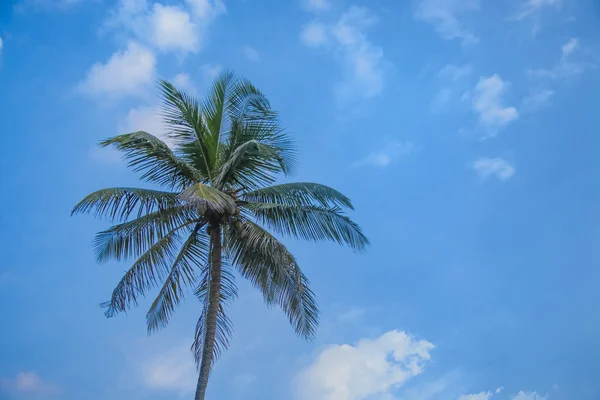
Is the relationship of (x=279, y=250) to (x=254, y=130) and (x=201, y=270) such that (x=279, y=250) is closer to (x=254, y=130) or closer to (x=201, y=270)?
(x=201, y=270)

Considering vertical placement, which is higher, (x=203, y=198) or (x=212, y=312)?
(x=203, y=198)

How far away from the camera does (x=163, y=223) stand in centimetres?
1500

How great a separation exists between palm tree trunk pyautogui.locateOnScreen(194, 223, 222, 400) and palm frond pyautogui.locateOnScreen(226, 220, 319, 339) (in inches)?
19.5

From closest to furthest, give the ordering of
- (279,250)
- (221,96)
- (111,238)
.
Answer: (279,250)
(111,238)
(221,96)

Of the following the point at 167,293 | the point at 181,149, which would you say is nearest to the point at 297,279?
the point at 167,293

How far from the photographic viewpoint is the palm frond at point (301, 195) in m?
15.1

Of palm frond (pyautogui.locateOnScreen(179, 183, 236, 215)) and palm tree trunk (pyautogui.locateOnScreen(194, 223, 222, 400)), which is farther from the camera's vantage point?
palm tree trunk (pyautogui.locateOnScreen(194, 223, 222, 400))

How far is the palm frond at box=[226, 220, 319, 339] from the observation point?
1426 centimetres

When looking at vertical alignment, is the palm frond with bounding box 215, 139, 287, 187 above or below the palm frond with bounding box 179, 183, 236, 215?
above

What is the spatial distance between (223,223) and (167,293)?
7.02 feet

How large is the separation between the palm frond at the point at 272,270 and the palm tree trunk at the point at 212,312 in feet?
1.62

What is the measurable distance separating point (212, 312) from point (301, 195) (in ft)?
10.7

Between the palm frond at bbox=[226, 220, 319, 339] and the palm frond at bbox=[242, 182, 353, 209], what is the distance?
0.86m

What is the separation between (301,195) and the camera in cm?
1509
